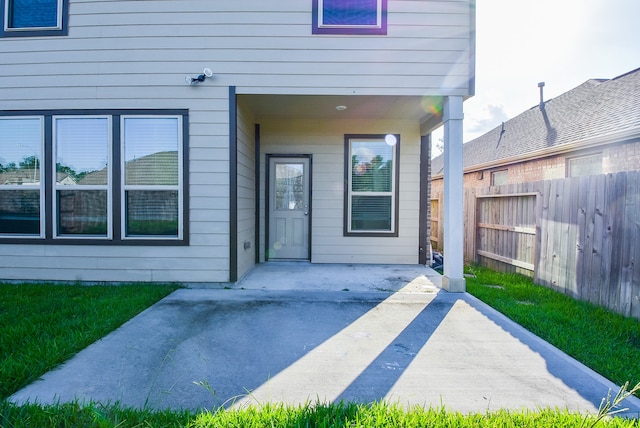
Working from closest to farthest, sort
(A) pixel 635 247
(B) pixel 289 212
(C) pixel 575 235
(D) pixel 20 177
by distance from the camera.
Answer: (A) pixel 635 247, (C) pixel 575 235, (D) pixel 20 177, (B) pixel 289 212

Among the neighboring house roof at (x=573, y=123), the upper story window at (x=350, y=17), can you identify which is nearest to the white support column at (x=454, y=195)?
the upper story window at (x=350, y=17)

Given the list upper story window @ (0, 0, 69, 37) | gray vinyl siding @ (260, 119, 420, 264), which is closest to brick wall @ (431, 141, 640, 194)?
gray vinyl siding @ (260, 119, 420, 264)

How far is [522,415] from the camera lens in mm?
1758

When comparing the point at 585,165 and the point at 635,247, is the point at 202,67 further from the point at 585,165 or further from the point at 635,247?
the point at 585,165

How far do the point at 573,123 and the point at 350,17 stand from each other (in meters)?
7.85

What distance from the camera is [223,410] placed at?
1.78 m

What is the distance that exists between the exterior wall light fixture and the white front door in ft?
6.87

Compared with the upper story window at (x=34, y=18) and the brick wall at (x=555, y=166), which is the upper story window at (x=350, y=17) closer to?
the upper story window at (x=34, y=18)

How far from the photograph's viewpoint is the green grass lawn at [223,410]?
5.55ft

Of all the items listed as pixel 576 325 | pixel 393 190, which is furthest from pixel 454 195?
pixel 576 325

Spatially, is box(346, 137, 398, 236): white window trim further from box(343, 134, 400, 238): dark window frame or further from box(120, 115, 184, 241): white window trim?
box(120, 115, 184, 241): white window trim

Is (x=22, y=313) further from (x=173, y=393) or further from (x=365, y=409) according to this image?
(x=365, y=409)

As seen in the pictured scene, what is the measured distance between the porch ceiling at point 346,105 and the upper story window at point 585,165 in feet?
15.9

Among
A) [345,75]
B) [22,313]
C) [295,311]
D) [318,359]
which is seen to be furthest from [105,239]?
[345,75]
